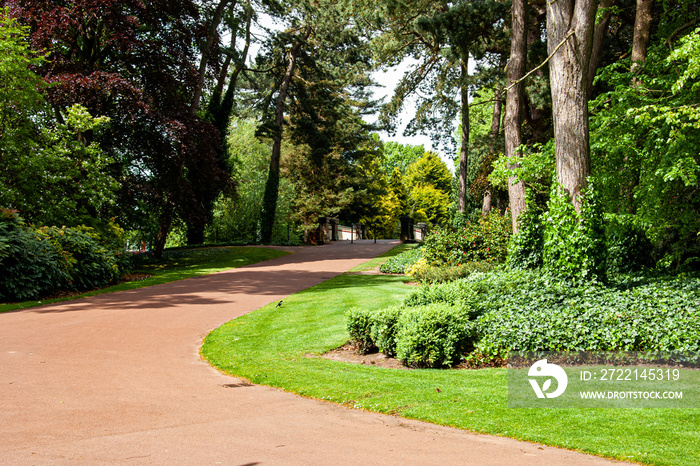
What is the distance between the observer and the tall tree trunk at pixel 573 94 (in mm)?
9258

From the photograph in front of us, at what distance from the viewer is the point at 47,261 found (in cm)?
1352

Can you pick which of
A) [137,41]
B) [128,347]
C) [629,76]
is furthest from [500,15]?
[128,347]

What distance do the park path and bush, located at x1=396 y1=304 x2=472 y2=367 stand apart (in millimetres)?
2091

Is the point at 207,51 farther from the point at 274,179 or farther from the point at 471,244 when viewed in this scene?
the point at 471,244

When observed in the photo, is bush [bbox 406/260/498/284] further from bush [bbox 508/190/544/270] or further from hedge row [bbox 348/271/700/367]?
hedge row [bbox 348/271/700/367]

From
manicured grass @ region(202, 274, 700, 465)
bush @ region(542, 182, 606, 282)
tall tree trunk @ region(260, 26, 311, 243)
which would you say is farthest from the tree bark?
bush @ region(542, 182, 606, 282)

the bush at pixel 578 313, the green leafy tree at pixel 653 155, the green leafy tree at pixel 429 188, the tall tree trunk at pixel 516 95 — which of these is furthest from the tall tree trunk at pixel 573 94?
the green leafy tree at pixel 429 188

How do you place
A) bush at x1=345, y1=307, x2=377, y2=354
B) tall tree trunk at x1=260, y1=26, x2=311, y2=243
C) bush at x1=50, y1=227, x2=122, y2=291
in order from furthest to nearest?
1. tall tree trunk at x1=260, y1=26, x2=311, y2=243
2. bush at x1=50, y1=227, x2=122, y2=291
3. bush at x1=345, y1=307, x2=377, y2=354

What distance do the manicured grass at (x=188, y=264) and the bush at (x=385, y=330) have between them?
8852 millimetres

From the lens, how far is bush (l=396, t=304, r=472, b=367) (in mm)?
7195

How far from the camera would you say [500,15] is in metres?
16.8

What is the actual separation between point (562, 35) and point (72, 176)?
605 inches

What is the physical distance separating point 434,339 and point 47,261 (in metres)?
11.2

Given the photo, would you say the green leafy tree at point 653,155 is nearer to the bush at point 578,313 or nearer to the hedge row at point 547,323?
the bush at point 578,313
